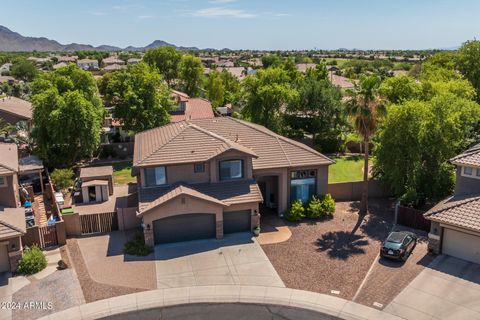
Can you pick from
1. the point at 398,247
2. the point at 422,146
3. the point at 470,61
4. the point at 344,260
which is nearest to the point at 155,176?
the point at 344,260

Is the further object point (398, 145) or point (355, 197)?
point (355, 197)

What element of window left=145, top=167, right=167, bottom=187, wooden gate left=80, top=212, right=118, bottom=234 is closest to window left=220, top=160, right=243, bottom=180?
window left=145, top=167, right=167, bottom=187

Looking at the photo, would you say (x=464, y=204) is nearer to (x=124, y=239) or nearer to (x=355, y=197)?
(x=355, y=197)

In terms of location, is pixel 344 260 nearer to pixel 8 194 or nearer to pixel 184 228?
pixel 184 228

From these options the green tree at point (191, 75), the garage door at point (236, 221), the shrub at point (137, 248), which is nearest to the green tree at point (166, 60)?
Answer: the green tree at point (191, 75)

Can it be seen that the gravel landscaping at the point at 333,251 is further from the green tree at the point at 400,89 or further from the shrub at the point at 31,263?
the green tree at the point at 400,89

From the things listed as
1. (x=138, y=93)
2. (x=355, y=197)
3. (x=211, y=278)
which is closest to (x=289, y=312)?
(x=211, y=278)

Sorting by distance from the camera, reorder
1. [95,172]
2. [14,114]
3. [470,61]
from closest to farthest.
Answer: [95,172]
[14,114]
[470,61]
